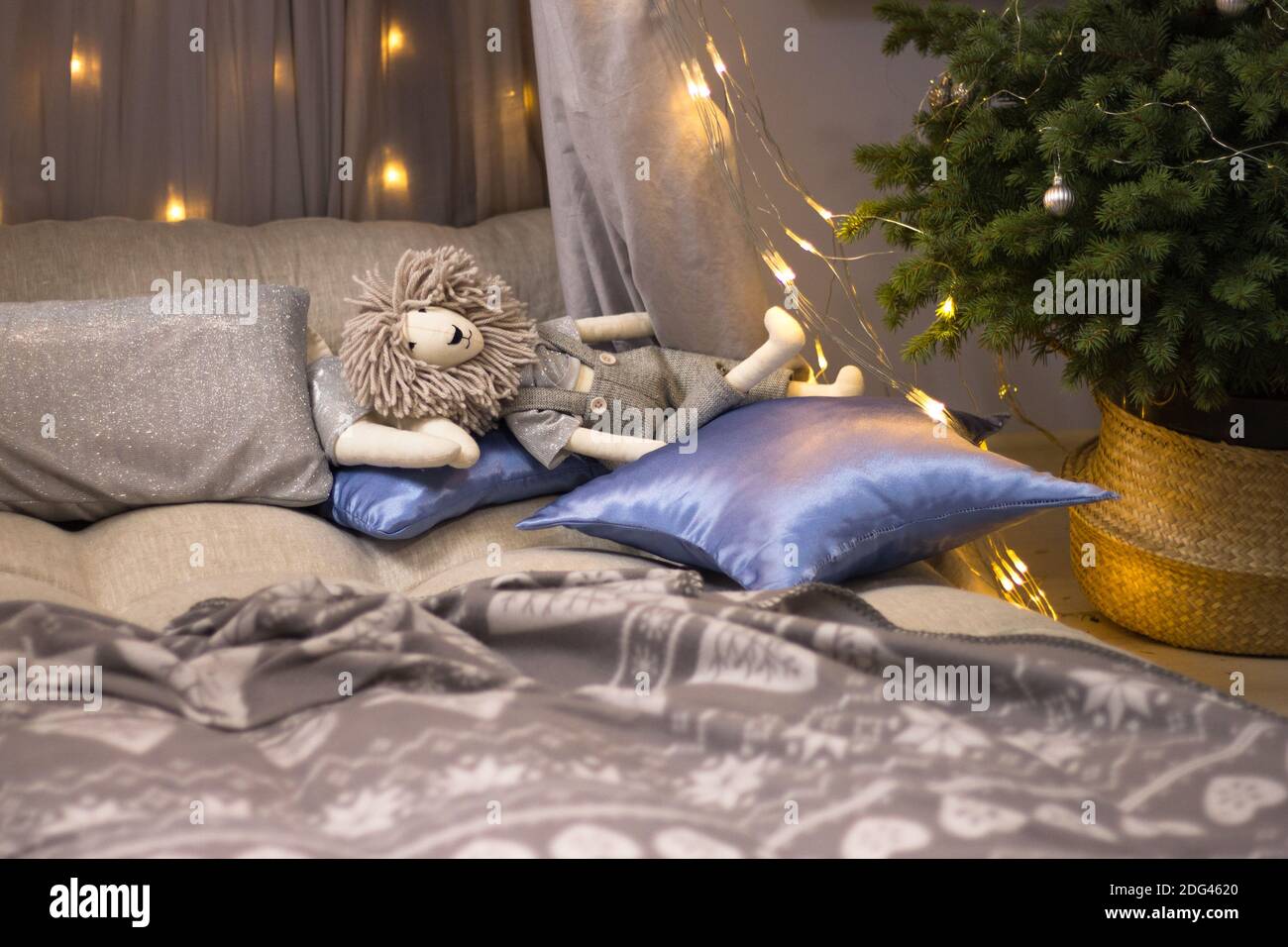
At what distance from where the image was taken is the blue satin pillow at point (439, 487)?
1530mm

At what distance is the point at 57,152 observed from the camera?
1764 mm

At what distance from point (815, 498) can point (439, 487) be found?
0.51 metres

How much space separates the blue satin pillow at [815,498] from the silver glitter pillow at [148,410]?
396 mm

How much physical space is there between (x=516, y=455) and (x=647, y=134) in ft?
1.54

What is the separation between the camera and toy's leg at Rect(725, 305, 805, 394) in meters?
1.59

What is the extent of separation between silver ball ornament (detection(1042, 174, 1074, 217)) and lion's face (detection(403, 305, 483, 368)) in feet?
2.51

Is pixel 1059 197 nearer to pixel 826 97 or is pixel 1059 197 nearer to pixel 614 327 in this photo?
pixel 614 327

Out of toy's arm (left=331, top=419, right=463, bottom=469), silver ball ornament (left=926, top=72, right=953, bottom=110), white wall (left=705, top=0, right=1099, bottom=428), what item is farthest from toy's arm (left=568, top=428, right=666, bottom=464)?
white wall (left=705, top=0, right=1099, bottom=428)

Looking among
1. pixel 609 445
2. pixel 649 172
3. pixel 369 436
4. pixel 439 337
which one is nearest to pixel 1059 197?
pixel 649 172

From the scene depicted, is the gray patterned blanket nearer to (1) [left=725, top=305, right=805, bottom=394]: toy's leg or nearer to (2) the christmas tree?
(1) [left=725, top=305, right=805, bottom=394]: toy's leg

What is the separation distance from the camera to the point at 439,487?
1.55 meters

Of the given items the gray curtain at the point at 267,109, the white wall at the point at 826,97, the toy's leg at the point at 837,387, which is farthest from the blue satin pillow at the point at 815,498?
the white wall at the point at 826,97
